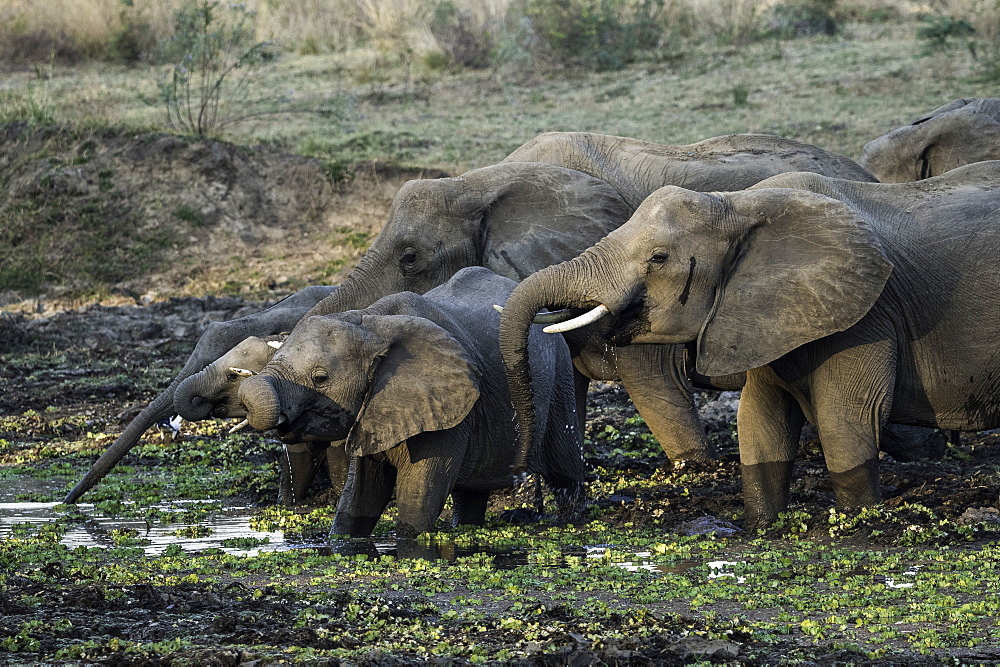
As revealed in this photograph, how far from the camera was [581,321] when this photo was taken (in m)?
7.64

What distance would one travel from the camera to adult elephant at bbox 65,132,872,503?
10.0 metres

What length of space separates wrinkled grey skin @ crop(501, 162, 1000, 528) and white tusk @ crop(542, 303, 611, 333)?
0.05 m

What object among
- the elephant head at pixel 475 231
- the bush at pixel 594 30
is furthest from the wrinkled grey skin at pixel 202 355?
the bush at pixel 594 30

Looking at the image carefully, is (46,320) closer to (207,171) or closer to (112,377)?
(112,377)

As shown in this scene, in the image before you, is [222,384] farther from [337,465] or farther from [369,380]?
[369,380]

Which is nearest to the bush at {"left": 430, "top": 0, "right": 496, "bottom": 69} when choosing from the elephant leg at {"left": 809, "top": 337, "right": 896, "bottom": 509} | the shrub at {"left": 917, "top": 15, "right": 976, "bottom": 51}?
the shrub at {"left": 917, "top": 15, "right": 976, "bottom": 51}

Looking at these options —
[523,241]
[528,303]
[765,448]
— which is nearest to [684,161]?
[523,241]

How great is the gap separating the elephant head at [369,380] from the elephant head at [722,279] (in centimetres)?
37

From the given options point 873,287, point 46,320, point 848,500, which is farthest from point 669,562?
point 46,320

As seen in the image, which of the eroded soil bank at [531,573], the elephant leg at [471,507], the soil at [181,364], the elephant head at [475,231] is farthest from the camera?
the elephant head at [475,231]

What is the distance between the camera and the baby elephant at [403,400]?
25.5 ft

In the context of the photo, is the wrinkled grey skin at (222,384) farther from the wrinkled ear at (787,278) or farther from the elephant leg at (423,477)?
the wrinkled ear at (787,278)

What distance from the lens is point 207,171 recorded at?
19.7 meters

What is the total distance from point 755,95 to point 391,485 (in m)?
14.0
